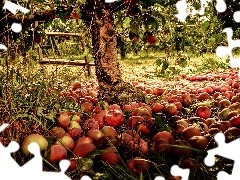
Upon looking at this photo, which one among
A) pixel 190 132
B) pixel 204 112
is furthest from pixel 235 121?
pixel 204 112

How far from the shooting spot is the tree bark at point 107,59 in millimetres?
3287

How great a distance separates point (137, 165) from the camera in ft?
6.50

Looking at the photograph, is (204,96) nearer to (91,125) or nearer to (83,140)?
(91,125)

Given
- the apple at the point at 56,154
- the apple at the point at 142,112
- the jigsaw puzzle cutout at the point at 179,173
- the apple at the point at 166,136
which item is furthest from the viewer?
the apple at the point at 142,112

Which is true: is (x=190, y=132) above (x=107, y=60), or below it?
below

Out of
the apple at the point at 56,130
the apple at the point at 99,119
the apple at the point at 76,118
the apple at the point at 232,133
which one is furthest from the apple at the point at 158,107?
the apple at the point at 56,130

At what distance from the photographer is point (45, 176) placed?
176 centimetres

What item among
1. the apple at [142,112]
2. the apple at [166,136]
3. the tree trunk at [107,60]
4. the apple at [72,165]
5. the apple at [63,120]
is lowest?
the apple at [72,165]

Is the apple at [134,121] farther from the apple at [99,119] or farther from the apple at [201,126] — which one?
the apple at [201,126]

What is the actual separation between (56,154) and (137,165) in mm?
402

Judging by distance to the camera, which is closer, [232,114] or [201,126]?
[201,126]

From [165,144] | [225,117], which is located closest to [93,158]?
[165,144]

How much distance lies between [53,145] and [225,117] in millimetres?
1329

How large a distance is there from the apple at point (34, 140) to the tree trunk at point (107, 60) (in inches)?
48.4
